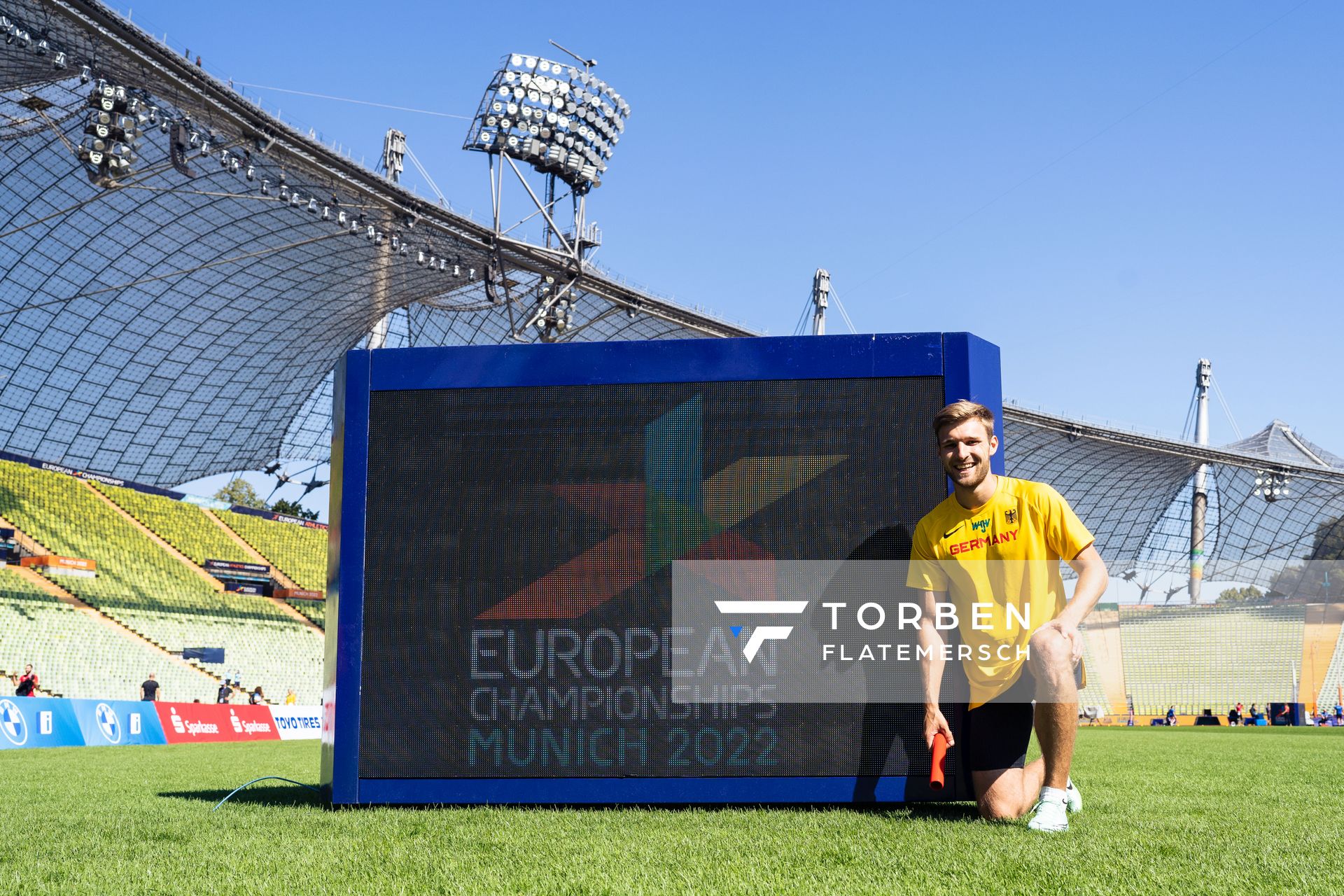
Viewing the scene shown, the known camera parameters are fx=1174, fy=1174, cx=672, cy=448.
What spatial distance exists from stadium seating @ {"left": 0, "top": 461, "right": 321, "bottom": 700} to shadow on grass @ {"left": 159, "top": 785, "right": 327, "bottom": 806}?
2942 centimetres

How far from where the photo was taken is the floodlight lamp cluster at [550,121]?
34469mm

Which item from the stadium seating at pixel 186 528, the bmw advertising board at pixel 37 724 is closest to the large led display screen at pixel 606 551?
the bmw advertising board at pixel 37 724

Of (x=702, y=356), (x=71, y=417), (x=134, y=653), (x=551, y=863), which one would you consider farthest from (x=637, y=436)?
(x=71, y=417)

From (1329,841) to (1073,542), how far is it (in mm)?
1330

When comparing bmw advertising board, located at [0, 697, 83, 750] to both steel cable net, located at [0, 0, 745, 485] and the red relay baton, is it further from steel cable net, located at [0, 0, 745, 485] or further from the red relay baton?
the red relay baton

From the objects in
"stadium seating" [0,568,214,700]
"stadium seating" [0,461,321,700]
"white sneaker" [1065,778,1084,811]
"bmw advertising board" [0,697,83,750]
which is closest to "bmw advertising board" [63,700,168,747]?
"bmw advertising board" [0,697,83,750]

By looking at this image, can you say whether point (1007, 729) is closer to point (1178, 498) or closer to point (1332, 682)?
point (1332, 682)

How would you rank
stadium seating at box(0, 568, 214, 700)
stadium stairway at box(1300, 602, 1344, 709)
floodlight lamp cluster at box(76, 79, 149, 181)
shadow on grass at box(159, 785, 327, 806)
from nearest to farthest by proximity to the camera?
shadow on grass at box(159, 785, 327, 806) → floodlight lamp cluster at box(76, 79, 149, 181) → stadium seating at box(0, 568, 214, 700) → stadium stairway at box(1300, 602, 1344, 709)

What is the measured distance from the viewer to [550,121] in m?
34.9

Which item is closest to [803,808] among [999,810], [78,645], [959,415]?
[999,810]

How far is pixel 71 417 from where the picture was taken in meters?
47.4

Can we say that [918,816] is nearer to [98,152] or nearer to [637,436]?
[637,436]

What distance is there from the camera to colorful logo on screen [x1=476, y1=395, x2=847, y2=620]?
5.23 m

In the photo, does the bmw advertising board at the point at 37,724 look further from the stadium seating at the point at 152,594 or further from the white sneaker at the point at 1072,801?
the white sneaker at the point at 1072,801
